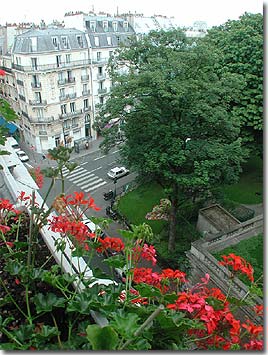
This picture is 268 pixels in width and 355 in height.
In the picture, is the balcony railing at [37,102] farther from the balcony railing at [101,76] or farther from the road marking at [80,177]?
the road marking at [80,177]

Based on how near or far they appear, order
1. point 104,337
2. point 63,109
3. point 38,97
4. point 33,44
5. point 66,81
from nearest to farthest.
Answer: point 104,337 → point 33,44 → point 38,97 → point 66,81 → point 63,109

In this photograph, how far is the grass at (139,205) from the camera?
10.4 meters

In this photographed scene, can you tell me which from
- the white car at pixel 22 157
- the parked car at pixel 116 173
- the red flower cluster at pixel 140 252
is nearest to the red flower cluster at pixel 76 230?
the red flower cluster at pixel 140 252

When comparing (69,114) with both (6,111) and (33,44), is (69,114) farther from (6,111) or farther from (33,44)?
(6,111)

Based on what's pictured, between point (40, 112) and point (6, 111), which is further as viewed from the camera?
point (40, 112)

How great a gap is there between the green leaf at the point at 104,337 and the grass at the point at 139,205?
8872 mm

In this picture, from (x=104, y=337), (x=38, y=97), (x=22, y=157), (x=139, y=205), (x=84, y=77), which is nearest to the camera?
(x=104, y=337)

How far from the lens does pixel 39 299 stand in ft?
5.52

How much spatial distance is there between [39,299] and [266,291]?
137 centimetres

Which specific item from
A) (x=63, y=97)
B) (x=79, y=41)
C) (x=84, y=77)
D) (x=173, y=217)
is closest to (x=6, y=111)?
(x=173, y=217)

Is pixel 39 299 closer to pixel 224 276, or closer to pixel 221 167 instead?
pixel 224 276

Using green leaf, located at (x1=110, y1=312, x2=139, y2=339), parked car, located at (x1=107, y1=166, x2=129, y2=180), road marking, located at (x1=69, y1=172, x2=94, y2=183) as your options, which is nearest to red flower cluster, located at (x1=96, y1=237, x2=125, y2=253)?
green leaf, located at (x1=110, y1=312, x2=139, y2=339)

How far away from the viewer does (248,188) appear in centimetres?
1096

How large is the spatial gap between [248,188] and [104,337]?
34.5 feet
